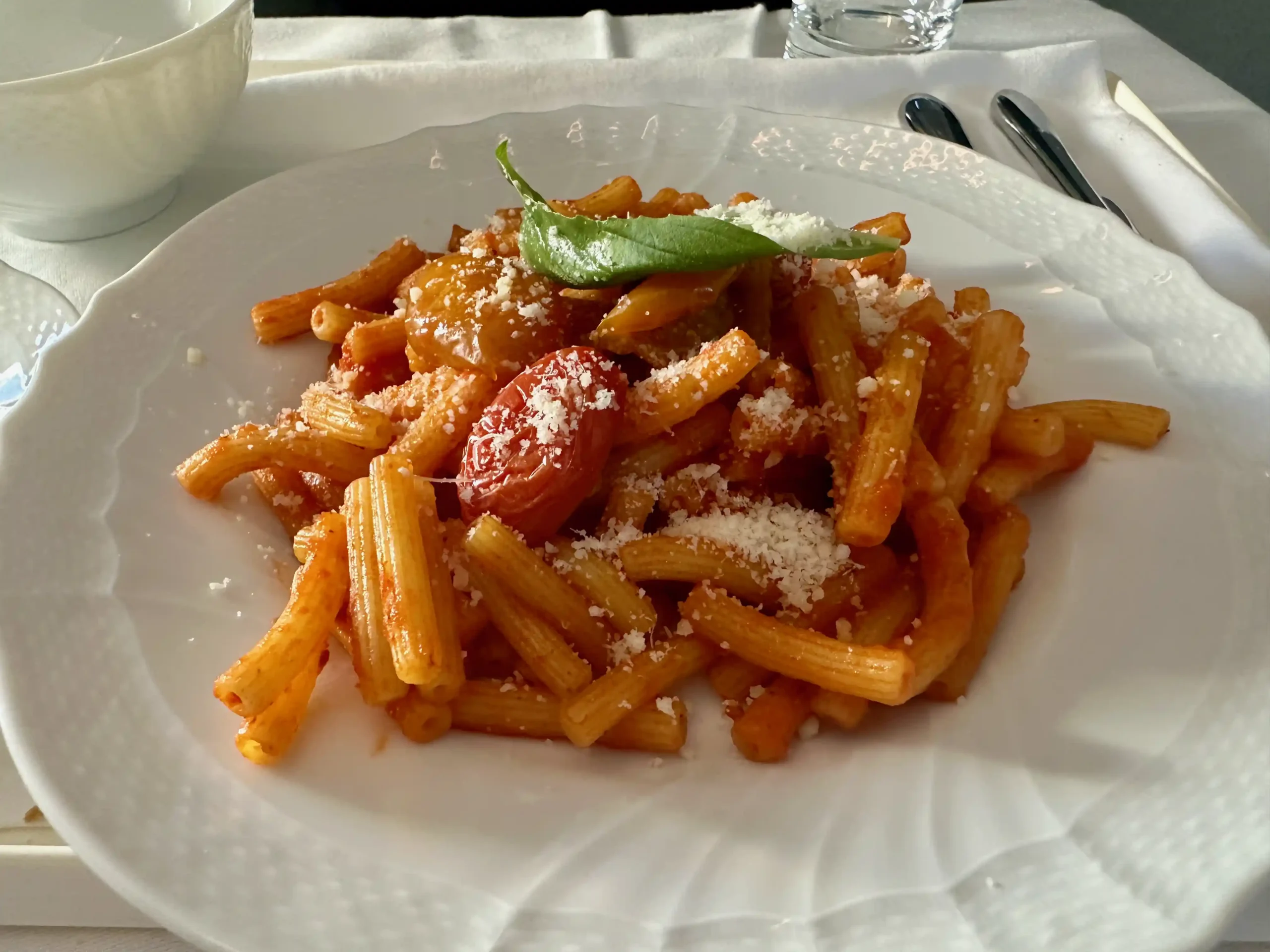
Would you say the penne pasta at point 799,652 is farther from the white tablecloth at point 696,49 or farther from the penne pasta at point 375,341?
the white tablecloth at point 696,49

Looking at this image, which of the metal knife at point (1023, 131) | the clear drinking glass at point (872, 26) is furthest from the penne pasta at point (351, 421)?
the clear drinking glass at point (872, 26)

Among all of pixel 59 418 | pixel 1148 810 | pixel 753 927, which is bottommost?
pixel 59 418

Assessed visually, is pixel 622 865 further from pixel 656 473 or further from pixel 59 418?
pixel 59 418

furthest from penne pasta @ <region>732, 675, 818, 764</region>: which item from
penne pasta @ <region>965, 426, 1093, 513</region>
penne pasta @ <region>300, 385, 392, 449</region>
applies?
penne pasta @ <region>300, 385, 392, 449</region>

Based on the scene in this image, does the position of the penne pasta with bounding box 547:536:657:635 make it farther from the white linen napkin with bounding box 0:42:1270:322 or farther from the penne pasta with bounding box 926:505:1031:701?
the white linen napkin with bounding box 0:42:1270:322

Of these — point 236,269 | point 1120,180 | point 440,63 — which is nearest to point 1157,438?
point 1120,180
